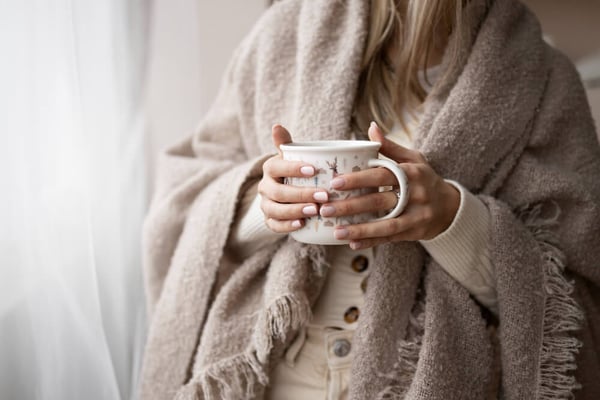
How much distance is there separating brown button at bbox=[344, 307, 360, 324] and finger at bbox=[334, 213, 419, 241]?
0.60 ft

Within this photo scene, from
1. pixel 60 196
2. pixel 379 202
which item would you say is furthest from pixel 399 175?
pixel 60 196

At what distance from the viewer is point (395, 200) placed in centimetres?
56

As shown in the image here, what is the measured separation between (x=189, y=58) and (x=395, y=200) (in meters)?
0.64

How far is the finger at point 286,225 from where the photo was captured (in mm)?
554

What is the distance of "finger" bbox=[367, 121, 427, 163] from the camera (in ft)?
1.90

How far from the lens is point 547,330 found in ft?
2.21

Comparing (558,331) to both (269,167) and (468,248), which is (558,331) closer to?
(468,248)

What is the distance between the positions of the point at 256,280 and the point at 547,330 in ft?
1.28

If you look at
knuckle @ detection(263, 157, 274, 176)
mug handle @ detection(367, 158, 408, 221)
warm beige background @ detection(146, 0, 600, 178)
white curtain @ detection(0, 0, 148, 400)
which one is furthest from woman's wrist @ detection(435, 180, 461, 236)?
warm beige background @ detection(146, 0, 600, 178)

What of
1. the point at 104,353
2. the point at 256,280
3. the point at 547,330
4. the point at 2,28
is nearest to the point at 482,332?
the point at 547,330

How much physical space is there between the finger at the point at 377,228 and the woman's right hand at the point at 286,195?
0.12 feet

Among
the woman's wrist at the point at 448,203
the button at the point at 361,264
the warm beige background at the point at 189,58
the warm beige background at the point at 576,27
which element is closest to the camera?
the woman's wrist at the point at 448,203

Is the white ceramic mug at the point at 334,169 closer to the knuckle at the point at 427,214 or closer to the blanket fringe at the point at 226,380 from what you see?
the knuckle at the point at 427,214

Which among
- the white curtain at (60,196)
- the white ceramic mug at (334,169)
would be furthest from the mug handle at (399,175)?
the white curtain at (60,196)
